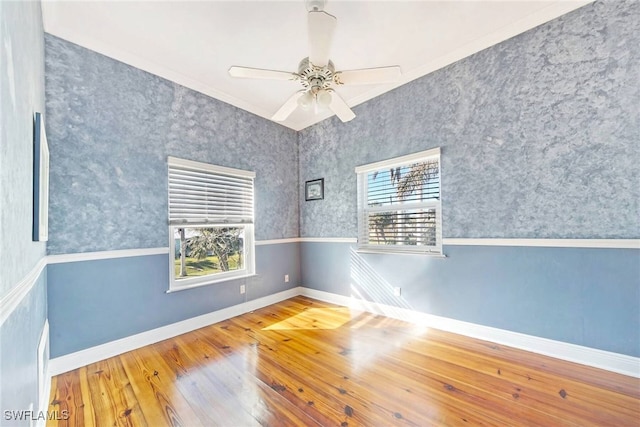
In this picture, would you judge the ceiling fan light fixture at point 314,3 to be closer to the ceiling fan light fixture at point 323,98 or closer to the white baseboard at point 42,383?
the ceiling fan light fixture at point 323,98

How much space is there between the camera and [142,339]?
250cm

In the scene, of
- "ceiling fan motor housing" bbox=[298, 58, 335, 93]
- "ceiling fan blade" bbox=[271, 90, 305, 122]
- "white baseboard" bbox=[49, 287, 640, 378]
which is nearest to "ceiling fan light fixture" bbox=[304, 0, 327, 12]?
"ceiling fan motor housing" bbox=[298, 58, 335, 93]

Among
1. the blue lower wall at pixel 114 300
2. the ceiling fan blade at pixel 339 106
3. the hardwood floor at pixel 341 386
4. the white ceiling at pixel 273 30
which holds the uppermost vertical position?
the white ceiling at pixel 273 30

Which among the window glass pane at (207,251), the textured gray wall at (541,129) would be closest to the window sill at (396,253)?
the textured gray wall at (541,129)

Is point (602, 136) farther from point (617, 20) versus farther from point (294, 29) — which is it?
point (294, 29)

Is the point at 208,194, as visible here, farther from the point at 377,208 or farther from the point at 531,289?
the point at 531,289

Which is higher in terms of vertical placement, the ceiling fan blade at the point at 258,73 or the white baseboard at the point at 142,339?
the ceiling fan blade at the point at 258,73

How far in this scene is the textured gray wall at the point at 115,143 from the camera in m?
2.12

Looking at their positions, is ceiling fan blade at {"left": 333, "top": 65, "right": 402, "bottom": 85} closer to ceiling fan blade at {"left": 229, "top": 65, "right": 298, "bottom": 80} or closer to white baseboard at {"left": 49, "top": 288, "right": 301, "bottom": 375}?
ceiling fan blade at {"left": 229, "top": 65, "right": 298, "bottom": 80}

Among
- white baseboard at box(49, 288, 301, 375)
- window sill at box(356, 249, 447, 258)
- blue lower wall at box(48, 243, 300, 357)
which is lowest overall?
white baseboard at box(49, 288, 301, 375)

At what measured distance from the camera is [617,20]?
192cm

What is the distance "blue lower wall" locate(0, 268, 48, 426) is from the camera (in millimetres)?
803

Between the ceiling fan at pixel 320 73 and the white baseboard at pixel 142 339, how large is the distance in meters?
2.55

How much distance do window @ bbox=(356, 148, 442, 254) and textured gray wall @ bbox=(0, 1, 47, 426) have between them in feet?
9.73
